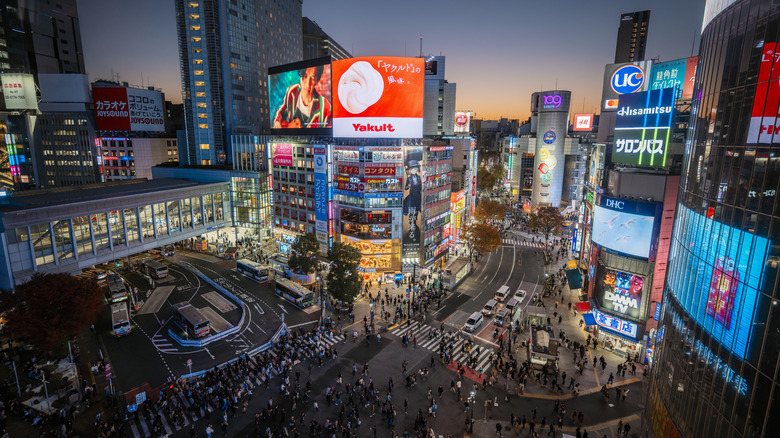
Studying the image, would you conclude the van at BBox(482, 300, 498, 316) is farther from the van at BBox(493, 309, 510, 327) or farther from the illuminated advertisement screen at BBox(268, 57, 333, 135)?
the illuminated advertisement screen at BBox(268, 57, 333, 135)

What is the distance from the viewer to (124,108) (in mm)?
85062

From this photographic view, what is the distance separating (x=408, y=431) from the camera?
25.6 meters

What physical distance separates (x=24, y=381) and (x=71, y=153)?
84.1 meters

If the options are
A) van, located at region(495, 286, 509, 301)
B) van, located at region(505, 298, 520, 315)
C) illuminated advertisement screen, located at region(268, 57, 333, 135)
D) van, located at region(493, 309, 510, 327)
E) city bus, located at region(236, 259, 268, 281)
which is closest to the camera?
van, located at region(493, 309, 510, 327)

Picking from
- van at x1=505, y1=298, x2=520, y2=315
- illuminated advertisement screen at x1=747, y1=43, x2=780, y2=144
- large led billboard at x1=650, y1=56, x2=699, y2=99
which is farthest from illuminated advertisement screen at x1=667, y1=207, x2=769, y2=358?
large led billboard at x1=650, y1=56, x2=699, y2=99

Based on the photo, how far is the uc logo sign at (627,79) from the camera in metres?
46.9

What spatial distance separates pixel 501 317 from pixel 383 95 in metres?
34.5

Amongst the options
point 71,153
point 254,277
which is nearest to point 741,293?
point 254,277

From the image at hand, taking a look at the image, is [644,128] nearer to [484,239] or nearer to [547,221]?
[484,239]

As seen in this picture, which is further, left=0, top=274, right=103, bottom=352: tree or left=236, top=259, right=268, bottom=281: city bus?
left=236, top=259, right=268, bottom=281: city bus

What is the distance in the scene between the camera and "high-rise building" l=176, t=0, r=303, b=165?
3184 inches

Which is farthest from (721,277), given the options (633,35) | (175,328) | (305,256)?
(633,35)

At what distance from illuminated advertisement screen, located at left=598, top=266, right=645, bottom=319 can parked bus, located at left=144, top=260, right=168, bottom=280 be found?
186ft

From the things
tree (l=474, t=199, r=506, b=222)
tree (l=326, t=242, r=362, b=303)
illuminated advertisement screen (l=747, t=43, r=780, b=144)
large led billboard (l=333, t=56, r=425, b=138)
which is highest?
large led billboard (l=333, t=56, r=425, b=138)
